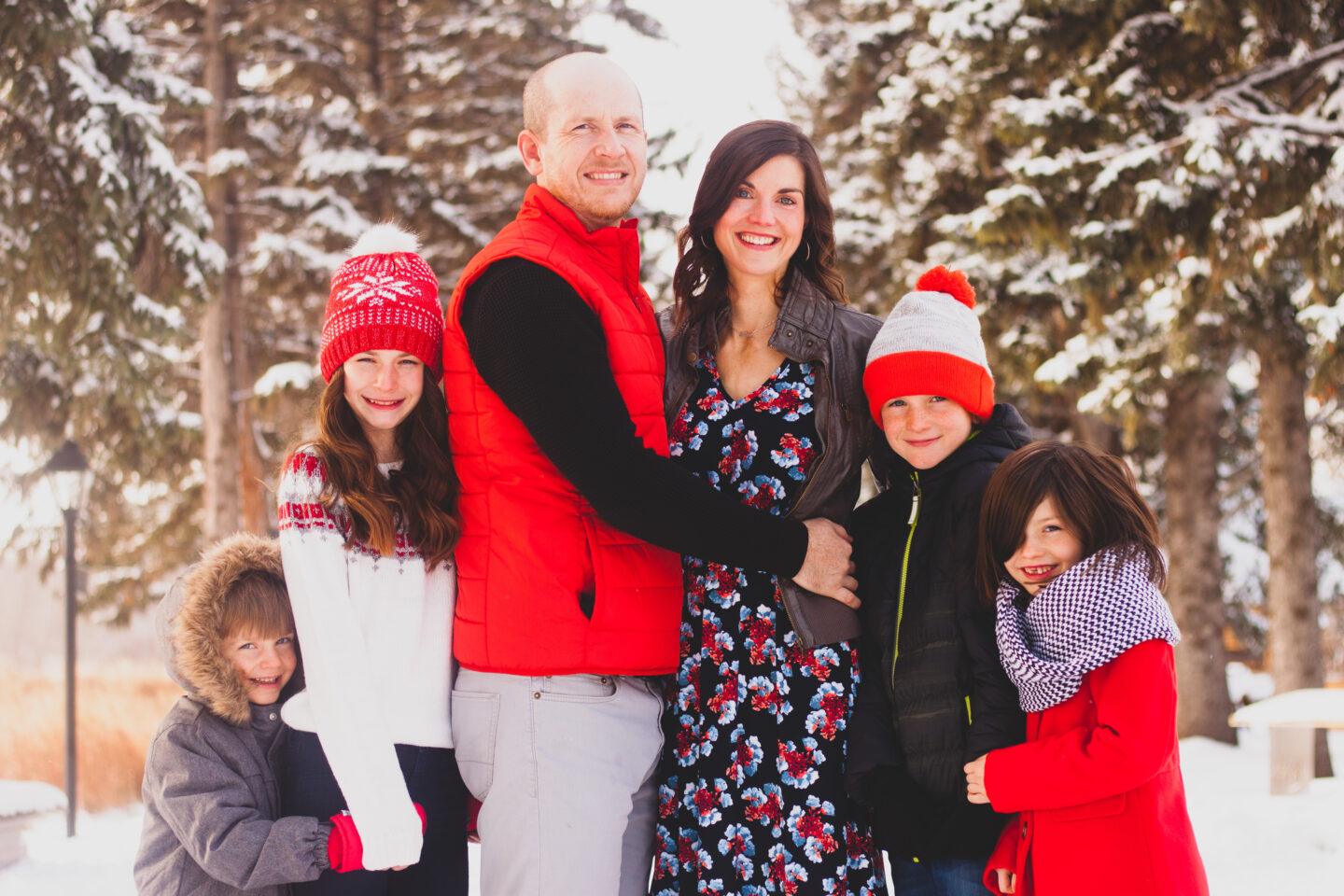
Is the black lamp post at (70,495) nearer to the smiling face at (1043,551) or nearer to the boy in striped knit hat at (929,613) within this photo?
the boy in striped knit hat at (929,613)

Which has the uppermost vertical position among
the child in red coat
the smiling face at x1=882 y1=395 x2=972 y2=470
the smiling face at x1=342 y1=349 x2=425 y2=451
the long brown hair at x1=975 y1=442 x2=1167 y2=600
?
the smiling face at x1=342 y1=349 x2=425 y2=451

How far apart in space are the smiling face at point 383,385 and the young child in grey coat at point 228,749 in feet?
1.96

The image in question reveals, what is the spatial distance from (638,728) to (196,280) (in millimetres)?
7980

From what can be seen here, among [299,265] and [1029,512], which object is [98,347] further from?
[1029,512]

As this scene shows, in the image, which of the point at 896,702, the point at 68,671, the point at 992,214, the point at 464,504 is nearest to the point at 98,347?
the point at 68,671

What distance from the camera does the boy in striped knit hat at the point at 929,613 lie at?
2.54m

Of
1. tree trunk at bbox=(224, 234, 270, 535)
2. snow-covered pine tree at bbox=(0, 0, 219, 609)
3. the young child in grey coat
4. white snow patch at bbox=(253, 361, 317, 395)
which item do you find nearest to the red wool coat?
the young child in grey coat

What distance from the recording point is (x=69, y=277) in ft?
27.6

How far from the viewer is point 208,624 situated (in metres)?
2.83

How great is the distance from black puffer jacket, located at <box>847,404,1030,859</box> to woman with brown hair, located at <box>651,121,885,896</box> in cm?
9

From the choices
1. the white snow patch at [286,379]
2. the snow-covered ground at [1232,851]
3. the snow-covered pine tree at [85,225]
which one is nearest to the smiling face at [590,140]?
the snow-covered ground at [1232,851]

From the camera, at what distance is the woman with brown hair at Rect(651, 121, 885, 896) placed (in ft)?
8.67

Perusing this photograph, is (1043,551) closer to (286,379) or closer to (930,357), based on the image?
(930,357)

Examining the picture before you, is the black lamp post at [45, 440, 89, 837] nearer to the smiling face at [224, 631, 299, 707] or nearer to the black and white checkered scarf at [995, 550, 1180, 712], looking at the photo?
the smiling face at [224, 631, 299, 707]
